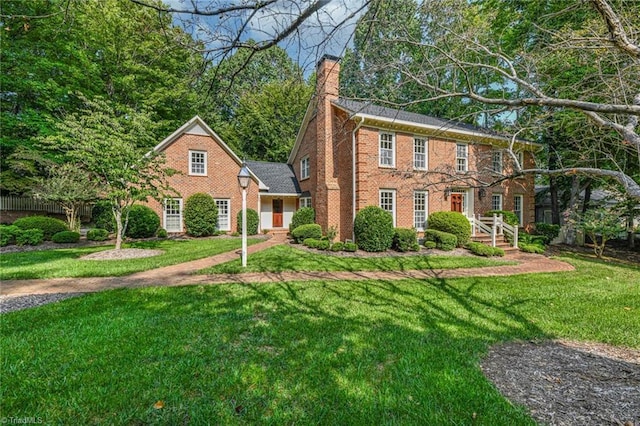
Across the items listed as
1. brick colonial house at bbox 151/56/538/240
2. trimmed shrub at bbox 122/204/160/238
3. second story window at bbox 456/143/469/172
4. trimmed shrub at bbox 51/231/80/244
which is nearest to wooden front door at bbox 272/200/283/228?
brick colonial house at bbox 151/56/538/240

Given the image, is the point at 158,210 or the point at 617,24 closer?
the point at 617,24

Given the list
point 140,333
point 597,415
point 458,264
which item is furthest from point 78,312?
point 458,264

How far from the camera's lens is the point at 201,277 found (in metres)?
7.12

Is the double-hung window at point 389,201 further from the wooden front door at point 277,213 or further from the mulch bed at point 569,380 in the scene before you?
the mulch bed at point 569,380

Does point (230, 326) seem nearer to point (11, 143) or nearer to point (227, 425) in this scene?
point (227, 425)

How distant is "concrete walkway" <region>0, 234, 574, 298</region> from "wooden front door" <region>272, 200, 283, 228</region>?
34.2 ft

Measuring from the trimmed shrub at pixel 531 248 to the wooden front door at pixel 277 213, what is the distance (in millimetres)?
13837

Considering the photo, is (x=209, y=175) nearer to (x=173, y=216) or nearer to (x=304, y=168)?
(x=173, y=216)

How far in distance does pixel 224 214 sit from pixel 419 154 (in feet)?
38.0

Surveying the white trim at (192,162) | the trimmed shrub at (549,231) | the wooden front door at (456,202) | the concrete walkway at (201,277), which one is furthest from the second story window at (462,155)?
the white trim at (192,162)

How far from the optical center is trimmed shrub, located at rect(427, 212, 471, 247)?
482 inches

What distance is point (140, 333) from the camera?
3.86 m

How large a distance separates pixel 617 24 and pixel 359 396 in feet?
12.2

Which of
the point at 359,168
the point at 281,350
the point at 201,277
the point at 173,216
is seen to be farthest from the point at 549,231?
the point at 173,216
